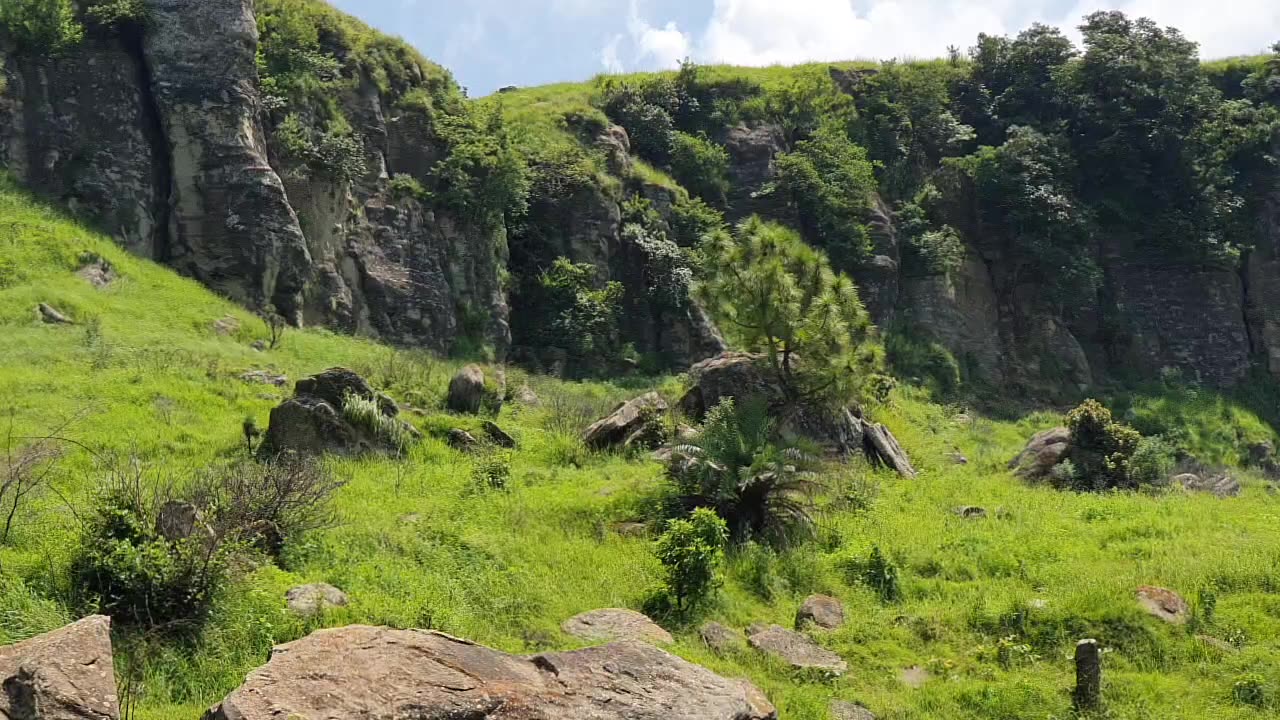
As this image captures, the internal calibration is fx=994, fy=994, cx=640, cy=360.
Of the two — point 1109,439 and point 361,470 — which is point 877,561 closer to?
point 361,470

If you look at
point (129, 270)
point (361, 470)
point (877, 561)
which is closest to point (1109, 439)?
point (877, 561)

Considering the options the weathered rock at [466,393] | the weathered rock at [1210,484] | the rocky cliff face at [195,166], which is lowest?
the weathered rock at [1210,484]

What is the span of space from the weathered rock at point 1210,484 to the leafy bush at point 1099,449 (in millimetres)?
1116

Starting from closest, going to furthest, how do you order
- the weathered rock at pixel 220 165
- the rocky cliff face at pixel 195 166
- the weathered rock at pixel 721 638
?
the weathered rock at pixel 721 638 < the rocky cliff face at pixel 195 166 < the weathered rock at pixel 220 165

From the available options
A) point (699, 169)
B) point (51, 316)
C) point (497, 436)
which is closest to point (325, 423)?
point (497, 436)

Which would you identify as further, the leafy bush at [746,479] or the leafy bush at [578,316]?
the leafy bush at [578,316]

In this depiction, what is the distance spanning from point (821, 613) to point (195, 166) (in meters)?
18.3

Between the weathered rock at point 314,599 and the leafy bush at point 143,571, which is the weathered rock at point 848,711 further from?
the leafy bush at point 143,571

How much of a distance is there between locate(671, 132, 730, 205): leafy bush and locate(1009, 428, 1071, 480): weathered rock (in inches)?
682

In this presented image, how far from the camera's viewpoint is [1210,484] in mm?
19016

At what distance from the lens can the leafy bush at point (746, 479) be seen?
43.2 feet

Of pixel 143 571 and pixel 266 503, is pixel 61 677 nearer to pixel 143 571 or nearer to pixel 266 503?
pixel 143 571

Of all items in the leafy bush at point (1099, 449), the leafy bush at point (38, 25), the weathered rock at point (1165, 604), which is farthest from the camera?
the leafy bush at point (38, 25)

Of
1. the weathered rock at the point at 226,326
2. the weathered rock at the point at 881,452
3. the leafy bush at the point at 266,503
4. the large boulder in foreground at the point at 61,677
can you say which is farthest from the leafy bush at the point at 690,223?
the large boulder in foreground at the point at 61,677
